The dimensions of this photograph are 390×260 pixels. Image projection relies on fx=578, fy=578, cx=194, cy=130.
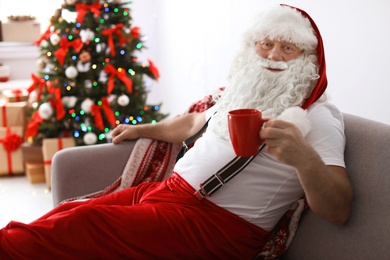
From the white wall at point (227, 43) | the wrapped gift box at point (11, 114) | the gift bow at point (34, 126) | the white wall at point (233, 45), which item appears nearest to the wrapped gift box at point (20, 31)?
the white wall at point (227, 43)

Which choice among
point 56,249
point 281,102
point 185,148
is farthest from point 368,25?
point 56,249

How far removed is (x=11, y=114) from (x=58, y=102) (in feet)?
2.17

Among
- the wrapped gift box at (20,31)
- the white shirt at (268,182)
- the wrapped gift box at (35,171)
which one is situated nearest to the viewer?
the white shirt at (268,182)

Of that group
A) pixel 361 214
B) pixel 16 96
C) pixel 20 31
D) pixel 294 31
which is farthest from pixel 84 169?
pixel 20 31

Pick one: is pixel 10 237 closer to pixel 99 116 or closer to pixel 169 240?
pixel 169 240

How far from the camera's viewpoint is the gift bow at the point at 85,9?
3721 mm

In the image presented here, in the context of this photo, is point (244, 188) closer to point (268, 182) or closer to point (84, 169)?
point (268, 182)

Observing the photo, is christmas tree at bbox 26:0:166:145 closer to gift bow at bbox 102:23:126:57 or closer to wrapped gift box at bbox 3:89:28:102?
gift bow at bbox 102:23:126:57

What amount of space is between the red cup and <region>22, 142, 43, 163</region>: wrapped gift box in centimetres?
284

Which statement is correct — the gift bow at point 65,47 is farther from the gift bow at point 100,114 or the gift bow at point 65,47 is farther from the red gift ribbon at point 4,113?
the red gift ribbon at point 4,113

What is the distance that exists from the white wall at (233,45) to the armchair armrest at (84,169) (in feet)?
3.28

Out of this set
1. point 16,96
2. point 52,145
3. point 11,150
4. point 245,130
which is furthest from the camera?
point 16,96

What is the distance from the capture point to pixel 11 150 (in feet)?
A: 13.8

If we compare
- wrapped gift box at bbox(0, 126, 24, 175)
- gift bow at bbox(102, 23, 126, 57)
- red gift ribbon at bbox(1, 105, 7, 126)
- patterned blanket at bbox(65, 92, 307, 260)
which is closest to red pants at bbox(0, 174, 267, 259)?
patterned blanket at bbox(65, 92, 307, 260)
